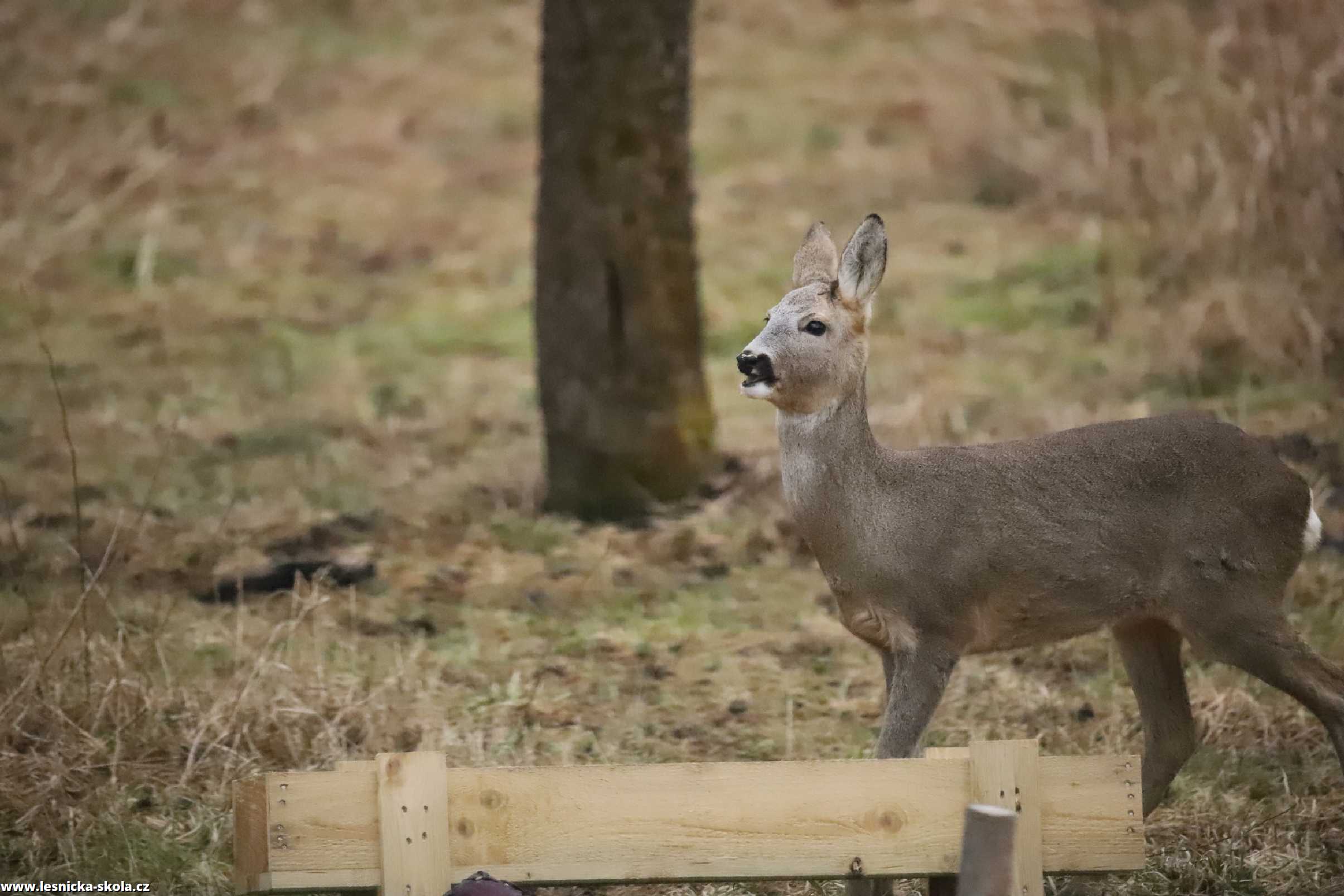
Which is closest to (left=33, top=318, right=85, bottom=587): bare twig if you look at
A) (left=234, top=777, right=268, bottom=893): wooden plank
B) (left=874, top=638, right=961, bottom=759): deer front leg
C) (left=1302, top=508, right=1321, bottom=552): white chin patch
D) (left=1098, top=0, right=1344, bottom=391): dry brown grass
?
(left=234, top=777, right=268, bottom=893): wooden plank

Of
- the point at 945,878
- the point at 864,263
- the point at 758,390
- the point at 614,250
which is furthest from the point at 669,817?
the point at 614,250

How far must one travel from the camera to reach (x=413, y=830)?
4.62 metres

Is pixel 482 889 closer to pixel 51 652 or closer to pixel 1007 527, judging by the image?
pixel 1007 527

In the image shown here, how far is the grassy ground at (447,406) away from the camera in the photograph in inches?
251

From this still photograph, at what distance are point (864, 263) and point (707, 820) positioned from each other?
1773mm

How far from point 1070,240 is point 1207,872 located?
8881mm

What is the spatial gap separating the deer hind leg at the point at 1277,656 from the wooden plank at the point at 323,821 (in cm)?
239

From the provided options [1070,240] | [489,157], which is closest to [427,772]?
[1070,240]

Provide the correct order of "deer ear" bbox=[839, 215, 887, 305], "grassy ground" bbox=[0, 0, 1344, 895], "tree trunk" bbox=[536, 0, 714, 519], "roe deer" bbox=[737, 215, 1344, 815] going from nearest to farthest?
"roe deer" bbox=[737, 215, 1344, 815] < "deer ear" bbox=[839, 215, 887, 305] < "grassy ground" bbox=[0, 0, 1344, 895] < "tree trunk" bbox=[536, 0, 714, 519]

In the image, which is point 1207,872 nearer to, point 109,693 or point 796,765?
point 796,765

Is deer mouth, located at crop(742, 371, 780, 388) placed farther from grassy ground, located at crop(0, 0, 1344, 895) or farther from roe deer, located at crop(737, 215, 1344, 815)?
grassy ground, located at crop(0, 0, 1344, 895)

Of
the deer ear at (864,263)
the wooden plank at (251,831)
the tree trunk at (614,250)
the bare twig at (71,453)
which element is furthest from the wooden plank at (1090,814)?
the tree trunk at (614,250)

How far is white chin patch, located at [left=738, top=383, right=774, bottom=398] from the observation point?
5.35 meters

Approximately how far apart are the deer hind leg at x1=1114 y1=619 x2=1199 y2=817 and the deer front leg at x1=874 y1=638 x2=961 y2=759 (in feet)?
2.71
